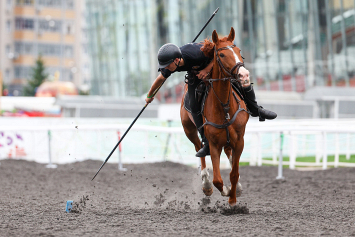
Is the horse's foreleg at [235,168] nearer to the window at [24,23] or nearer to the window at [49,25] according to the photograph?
the window at [24,23]

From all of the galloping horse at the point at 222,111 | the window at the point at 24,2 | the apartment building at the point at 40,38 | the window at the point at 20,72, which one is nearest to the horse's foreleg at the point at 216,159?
the galloping horse at the point at 222,111

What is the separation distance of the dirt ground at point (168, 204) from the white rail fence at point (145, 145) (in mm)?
1348

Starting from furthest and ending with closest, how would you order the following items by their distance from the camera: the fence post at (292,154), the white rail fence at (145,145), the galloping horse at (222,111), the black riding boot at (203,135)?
the white rail fence at (145,145) → the fence post at (292,154) → the black riding boot at (203,135) → the galloping horse at (222,111)

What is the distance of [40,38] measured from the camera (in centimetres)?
7594

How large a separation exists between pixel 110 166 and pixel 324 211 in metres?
8.57

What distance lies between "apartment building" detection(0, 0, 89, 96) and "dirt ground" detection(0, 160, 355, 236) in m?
60.2

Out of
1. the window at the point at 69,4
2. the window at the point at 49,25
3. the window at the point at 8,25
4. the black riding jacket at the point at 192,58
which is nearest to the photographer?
the black riding jacket at the point at 192,58

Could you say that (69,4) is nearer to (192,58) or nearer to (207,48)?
(192,58)

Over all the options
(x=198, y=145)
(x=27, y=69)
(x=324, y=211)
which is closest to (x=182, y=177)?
(x=198, y=145)

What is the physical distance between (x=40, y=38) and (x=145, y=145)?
210 feet

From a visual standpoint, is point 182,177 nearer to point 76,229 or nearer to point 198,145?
point 198,145

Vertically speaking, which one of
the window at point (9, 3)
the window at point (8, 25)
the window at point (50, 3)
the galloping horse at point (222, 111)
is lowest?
the galloping horse at point (222, 111)

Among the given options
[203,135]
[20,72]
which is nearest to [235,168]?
[203,135]

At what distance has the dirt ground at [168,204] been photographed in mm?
6004
